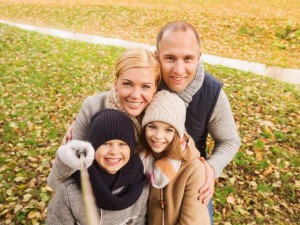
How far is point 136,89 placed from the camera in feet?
7.62

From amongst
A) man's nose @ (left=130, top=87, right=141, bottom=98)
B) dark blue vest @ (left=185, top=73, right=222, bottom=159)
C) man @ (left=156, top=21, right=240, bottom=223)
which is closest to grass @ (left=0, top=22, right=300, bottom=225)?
man @ (left=156, top=21, right=240, bottom=223)

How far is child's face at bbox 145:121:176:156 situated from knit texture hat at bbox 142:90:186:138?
0.14 ft

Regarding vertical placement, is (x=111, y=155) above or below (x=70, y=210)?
above

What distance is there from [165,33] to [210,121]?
90 cm

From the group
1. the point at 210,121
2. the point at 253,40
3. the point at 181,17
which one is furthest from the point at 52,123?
the point at 181,17

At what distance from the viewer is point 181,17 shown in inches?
616

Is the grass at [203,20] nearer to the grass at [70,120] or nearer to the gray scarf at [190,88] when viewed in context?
the grass at [70,120]

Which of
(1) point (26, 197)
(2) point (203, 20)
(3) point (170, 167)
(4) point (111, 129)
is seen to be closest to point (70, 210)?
(4) point (111, 129)

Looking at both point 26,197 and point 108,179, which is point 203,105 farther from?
point 26,197

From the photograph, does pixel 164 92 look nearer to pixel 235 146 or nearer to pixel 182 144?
pixel 182 144

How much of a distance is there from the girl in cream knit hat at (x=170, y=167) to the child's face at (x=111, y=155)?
0.23m

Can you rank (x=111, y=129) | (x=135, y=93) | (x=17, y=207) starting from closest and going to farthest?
(x=111, y=129) < (x=135, y=93) < (x=17, y=207)

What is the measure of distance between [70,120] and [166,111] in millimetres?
5367

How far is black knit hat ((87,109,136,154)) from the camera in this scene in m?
2.17
